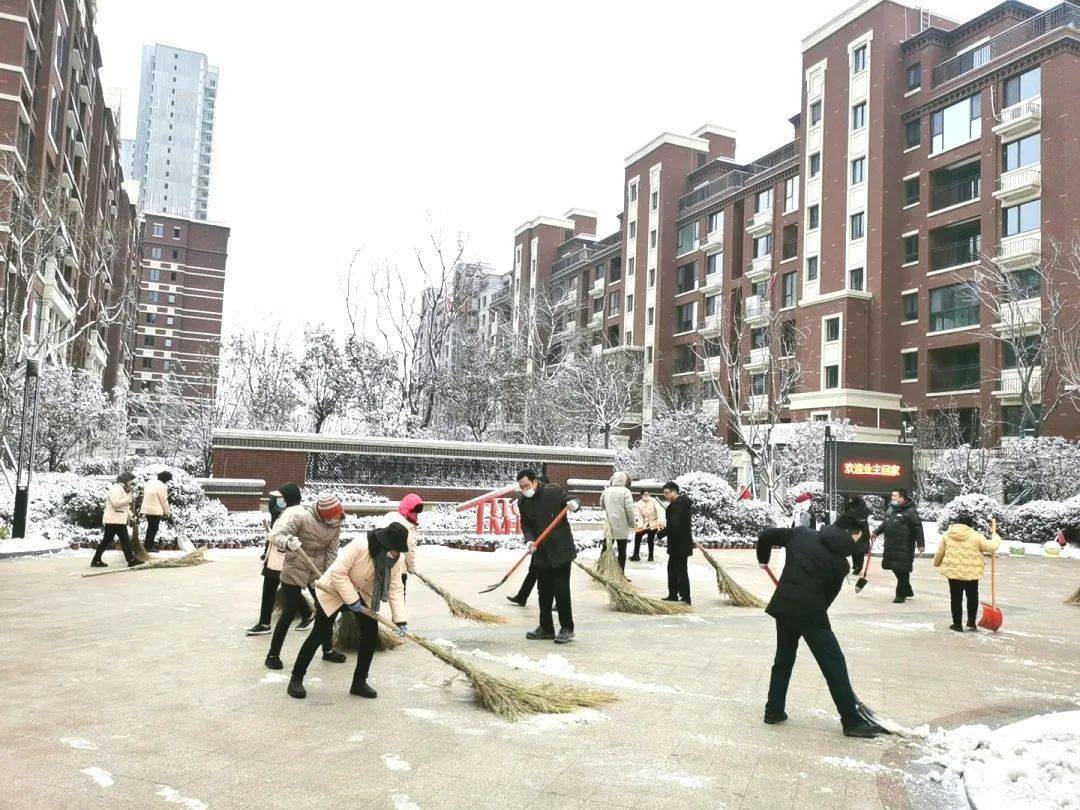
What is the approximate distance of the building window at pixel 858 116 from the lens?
4219 cm

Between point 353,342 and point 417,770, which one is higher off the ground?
point 353,342

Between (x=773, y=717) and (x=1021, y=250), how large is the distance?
3574 centimetres

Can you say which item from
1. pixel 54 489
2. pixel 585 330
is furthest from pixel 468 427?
pixel 54 489

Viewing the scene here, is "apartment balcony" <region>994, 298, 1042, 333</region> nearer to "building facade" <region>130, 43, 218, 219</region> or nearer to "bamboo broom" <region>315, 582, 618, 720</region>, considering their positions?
"bamboo broom" <region>315, 582, 618, 720</region>

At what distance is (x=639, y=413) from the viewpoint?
57781 mm

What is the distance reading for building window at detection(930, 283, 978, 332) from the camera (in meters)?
37.8

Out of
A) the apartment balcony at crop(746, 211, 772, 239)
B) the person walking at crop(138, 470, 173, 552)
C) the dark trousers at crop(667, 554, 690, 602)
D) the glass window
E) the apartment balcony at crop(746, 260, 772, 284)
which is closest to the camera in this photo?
the dark trousers at crop(667, 554, 690, 602)

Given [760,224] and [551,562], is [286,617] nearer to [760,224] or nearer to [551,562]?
[551,562]

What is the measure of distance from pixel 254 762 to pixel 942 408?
38052 mm

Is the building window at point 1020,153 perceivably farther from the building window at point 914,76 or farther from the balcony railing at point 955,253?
the building window at point 914,76

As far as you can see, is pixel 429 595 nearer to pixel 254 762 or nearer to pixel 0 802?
pixel 254 762

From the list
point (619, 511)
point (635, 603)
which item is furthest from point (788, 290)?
point (635, 603)

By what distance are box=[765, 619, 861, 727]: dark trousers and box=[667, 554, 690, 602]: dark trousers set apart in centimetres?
524

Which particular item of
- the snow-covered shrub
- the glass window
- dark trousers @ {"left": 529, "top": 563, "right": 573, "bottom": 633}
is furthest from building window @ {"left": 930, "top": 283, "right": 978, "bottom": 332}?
dark trousers @ {"left": 529, "top": 563, "right": 573, "bottom": 633}
